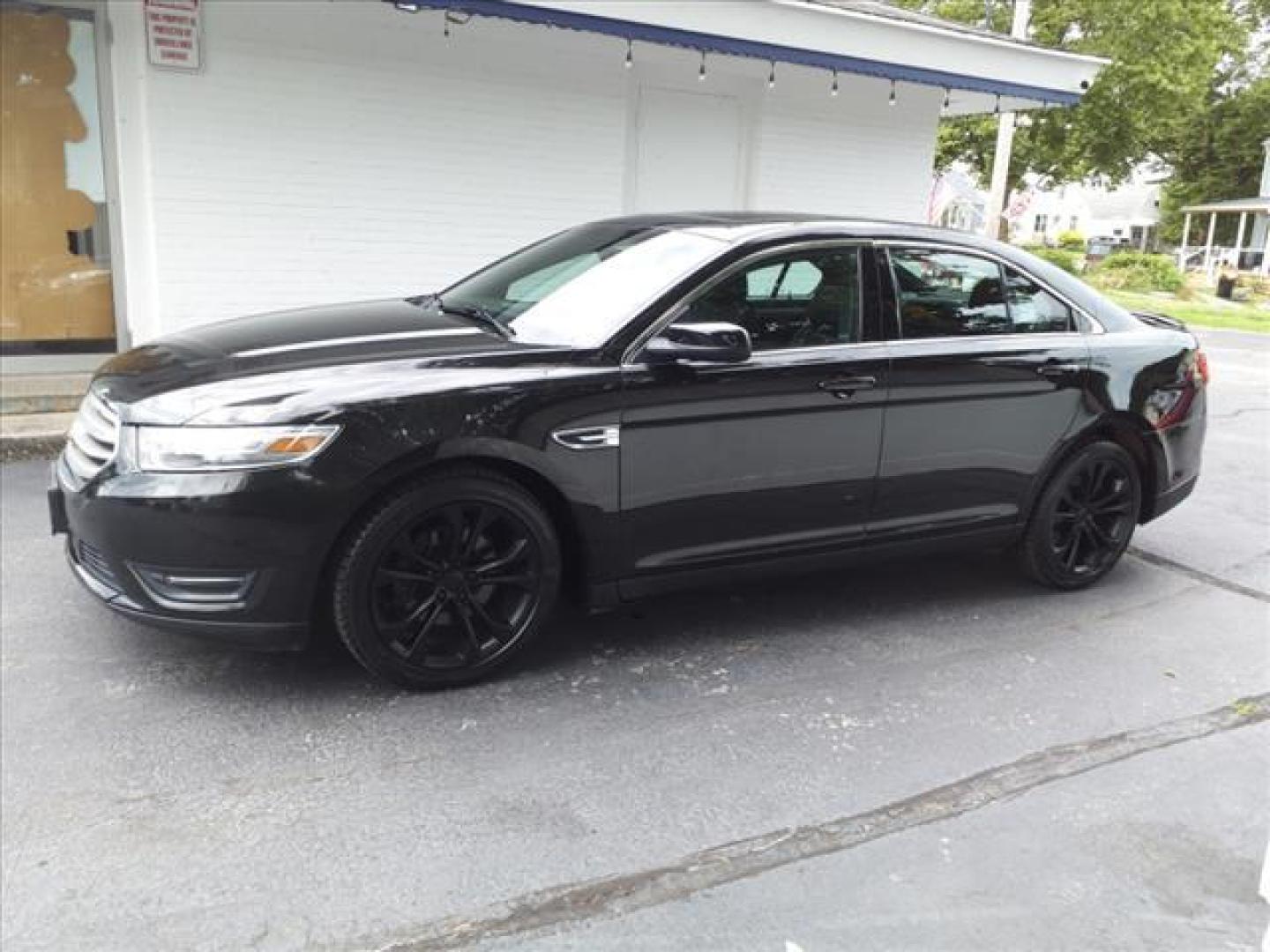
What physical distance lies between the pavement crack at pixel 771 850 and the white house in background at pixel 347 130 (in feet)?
20.5

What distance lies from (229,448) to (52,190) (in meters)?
5.93

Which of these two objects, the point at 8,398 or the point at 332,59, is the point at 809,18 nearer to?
the point at 332,59

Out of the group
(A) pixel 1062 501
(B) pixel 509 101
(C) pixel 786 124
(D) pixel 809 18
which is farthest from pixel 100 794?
(C) pixel 786 124

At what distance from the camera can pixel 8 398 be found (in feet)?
23.0

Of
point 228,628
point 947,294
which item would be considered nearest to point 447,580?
point 228,628

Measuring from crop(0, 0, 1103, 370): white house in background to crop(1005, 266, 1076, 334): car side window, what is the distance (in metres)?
4.52

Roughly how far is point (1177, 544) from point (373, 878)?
492 cm

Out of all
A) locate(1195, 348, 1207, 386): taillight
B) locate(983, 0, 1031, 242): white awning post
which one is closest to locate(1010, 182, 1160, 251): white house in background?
locate(983, 0, 1031, 242): white awning post

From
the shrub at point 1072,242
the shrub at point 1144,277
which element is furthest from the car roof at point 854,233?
the shrub at point 1072,242

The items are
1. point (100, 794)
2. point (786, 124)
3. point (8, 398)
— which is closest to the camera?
point (100, 794)

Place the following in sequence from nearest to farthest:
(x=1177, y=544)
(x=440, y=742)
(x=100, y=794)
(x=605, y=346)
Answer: (x=100, y=794), (x=440, y=742), (x=605, y=346), (x=1177, y=544)

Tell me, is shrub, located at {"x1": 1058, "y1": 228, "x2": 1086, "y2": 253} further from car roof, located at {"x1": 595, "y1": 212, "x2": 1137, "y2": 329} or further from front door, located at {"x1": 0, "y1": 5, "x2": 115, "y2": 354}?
car roof, located at {"x1": 595, "y1": 212, "x2": 1137, "y2": 329}

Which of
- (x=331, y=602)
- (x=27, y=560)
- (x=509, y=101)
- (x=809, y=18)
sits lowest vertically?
(x=27, y=560)

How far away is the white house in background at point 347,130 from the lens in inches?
294
